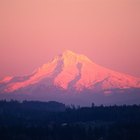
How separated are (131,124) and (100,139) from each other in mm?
10812

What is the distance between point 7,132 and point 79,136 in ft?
47.1

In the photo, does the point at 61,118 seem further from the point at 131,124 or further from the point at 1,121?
the point at 131,124

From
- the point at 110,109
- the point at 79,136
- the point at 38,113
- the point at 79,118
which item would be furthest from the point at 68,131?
the point at 38,113

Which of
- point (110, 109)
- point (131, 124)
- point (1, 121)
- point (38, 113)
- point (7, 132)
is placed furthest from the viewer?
point (38, 113)

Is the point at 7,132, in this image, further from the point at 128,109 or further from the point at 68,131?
the point at 128,109

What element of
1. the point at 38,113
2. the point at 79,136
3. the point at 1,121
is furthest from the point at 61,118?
the point at 79,136

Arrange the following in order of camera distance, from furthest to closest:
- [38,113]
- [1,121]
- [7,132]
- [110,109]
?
1. [38,113]
2. [110,109]
3. [1,121]
4. [7,132]

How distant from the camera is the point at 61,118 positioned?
168 metres

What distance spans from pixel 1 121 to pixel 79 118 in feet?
68.3

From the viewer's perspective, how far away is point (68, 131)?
124312mm

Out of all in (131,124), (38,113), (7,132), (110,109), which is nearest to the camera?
(7,132)

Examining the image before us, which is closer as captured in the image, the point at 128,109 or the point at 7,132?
the point at 7,132

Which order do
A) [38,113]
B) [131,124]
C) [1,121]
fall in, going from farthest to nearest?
[38,113] → [1,121] → [131,124]

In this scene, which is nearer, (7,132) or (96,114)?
(7,132)
